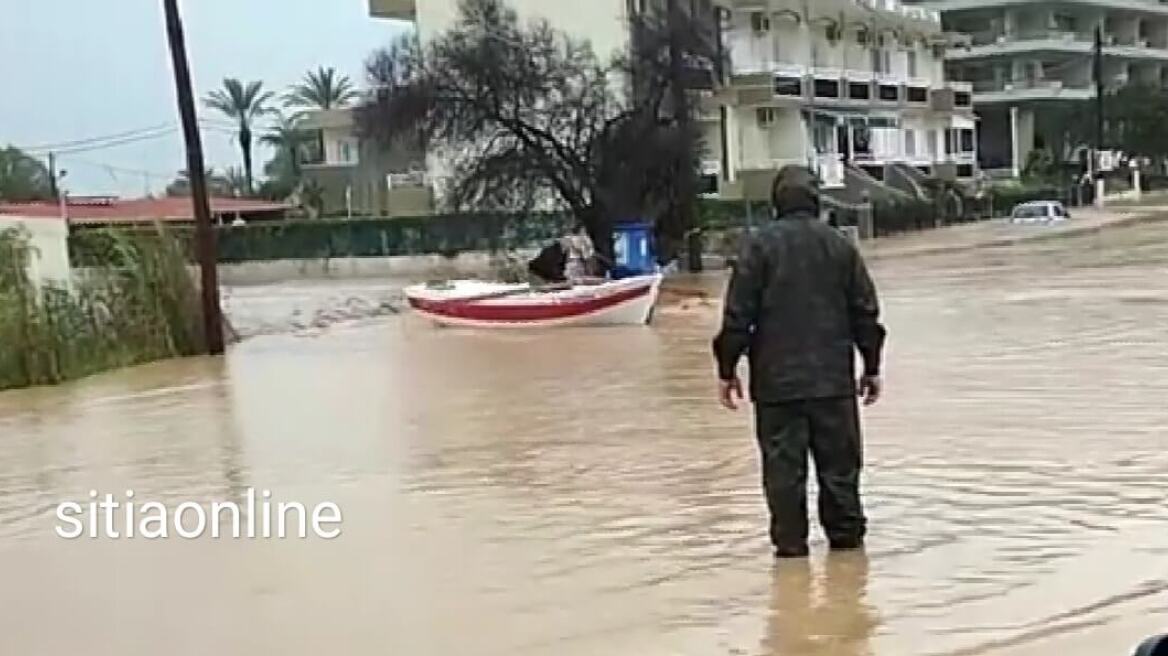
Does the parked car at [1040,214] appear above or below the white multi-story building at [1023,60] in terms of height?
below

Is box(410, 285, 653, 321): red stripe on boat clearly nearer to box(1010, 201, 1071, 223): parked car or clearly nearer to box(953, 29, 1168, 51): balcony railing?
box(1010, 201, 1071, 223): parked car

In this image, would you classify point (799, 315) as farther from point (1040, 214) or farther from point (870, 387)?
point (1040, 214)

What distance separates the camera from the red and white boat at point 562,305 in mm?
30047

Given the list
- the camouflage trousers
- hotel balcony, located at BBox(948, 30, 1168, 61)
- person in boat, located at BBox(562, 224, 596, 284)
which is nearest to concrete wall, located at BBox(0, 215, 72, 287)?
person in boat, located at BBox(562, 224, 596, 284)

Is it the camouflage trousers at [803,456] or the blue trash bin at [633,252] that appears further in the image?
the blue trash bin at [633,252]

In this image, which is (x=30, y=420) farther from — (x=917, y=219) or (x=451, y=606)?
(x=917, y=219)

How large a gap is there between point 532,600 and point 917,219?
66.5 m

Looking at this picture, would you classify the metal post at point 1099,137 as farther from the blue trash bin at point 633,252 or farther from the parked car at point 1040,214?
the blue trash bin at point 633,252

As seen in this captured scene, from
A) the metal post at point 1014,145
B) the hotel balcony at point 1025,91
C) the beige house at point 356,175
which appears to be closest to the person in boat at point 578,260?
the beige house at point 356,175

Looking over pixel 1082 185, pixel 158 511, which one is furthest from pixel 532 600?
pixel 1082 185

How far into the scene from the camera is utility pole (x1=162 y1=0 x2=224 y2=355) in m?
29.3

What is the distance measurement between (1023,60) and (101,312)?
94.8 meters

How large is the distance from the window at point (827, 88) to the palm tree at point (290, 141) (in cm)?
2648

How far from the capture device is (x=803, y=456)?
9.06 meters
